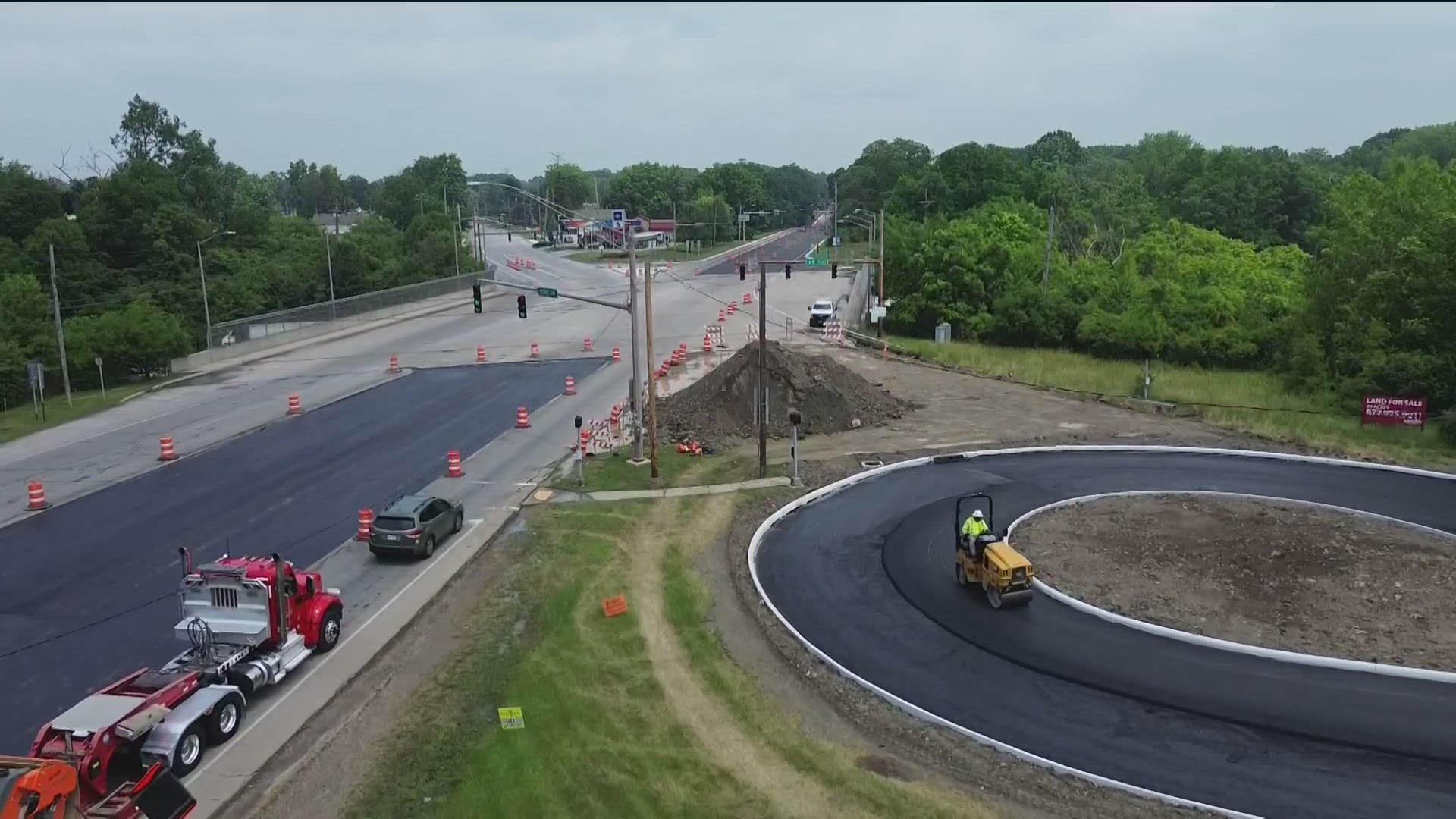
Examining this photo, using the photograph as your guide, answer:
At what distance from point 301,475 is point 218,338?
112ft

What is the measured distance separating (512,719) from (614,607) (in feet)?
15.9

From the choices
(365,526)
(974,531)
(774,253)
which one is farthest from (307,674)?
(774,253)

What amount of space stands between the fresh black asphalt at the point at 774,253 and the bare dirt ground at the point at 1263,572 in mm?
66976

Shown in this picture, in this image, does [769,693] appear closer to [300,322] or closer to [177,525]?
[177,525]

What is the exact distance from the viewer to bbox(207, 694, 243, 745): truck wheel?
15812 mm

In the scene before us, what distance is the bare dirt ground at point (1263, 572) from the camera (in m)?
19.4

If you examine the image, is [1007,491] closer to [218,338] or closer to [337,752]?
[337,752]

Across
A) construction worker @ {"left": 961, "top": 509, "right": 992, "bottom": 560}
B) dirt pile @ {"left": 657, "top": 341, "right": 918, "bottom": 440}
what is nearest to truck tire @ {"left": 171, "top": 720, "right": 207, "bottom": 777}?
construction worker @ {"left": 961, "top": 509, "right": 992, "bottom": 560}

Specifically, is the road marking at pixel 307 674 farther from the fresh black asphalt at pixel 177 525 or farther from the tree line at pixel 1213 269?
the tree line at pixel 1213 269

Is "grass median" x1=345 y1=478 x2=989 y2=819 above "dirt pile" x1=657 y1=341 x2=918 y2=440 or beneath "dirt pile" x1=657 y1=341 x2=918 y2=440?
beneath

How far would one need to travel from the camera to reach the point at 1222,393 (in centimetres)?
4588

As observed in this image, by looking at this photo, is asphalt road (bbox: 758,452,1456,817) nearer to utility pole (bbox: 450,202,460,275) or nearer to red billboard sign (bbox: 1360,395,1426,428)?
red billboard sign (bbox: 1360,395,1426,428)

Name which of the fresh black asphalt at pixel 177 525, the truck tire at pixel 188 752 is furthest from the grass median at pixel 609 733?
the fresh black asphalt at pixel 177 525

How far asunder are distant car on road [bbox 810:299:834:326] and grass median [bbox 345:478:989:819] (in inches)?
1846
